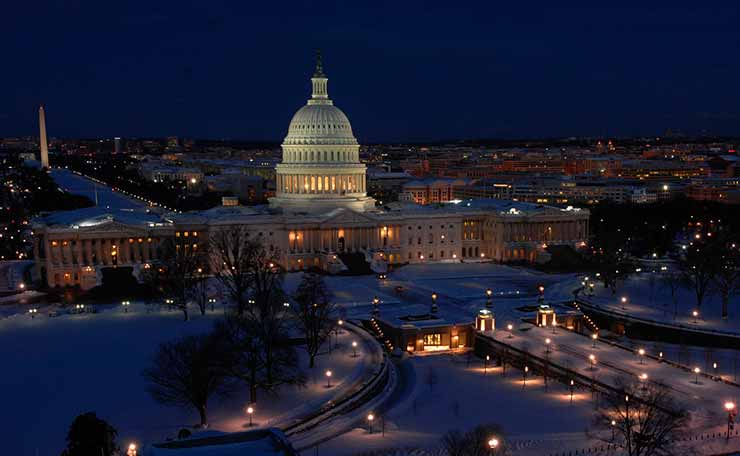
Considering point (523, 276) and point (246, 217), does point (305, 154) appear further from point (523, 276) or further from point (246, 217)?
point (523, 276)

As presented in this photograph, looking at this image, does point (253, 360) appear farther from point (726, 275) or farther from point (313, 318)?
point (726, 275)

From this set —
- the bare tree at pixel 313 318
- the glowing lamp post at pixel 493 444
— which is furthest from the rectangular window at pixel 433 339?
the glowing lamp post at pixel 493 444

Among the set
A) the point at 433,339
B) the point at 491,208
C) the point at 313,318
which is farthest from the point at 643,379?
the point at 491,208

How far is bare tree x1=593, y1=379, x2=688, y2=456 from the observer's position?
3080 centimetres

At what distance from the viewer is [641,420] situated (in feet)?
110

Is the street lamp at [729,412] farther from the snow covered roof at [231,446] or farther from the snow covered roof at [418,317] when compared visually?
the snow covered roof at [231,446]

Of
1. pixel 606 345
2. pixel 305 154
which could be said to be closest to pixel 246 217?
pixel 305 154

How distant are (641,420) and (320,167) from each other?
63.1 metres

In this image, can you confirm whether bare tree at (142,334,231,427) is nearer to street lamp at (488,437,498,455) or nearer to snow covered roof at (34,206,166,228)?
street lamp at (488,437,498,455)

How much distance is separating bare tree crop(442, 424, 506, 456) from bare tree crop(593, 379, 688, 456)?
4.56 m

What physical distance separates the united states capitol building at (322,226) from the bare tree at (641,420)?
140 ft

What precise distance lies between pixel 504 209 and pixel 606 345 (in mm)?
39471

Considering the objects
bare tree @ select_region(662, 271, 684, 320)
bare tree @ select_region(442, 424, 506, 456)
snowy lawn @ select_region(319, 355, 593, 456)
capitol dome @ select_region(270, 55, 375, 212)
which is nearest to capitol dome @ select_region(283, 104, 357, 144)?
capitol dome @ select_region(270, 55, 375, 212)

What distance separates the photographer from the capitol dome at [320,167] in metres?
92.4
